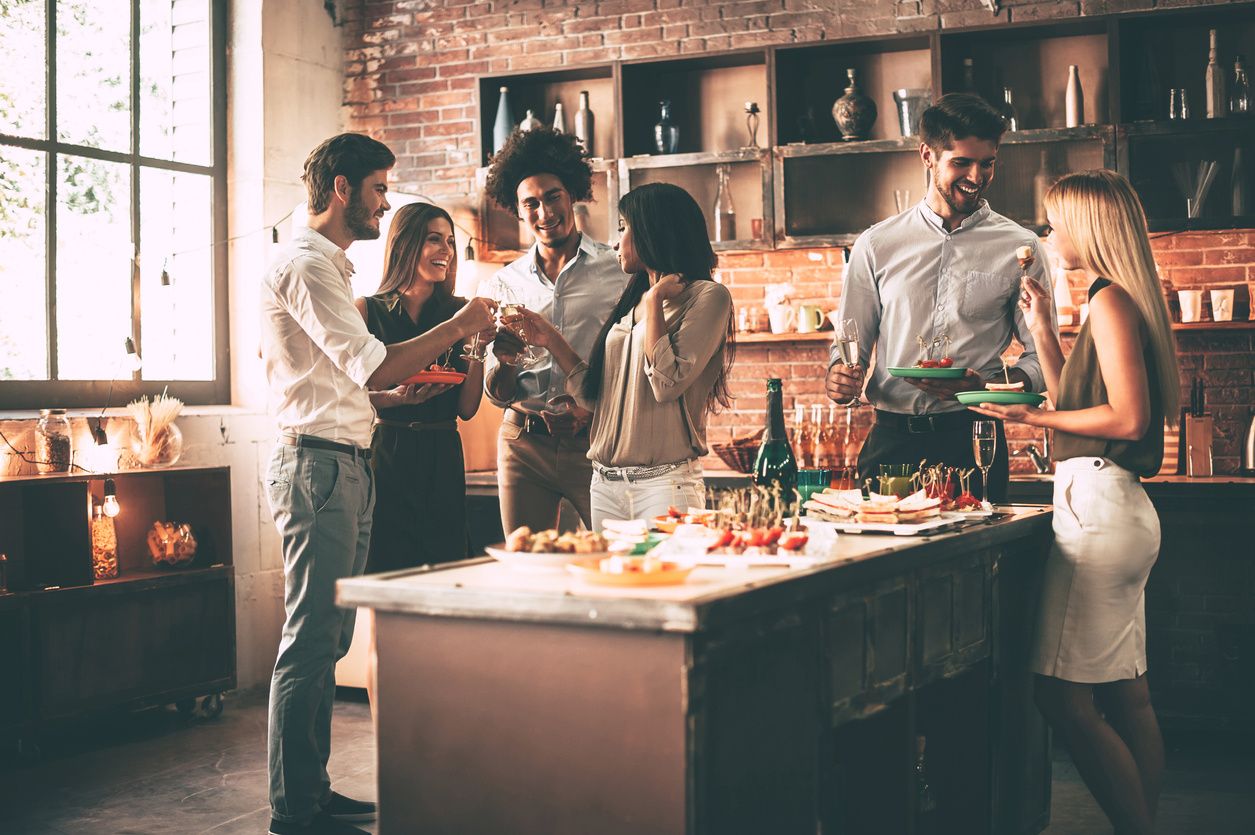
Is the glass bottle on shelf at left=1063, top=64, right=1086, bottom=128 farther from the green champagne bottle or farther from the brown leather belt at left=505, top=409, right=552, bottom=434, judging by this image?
the green champagne bottle

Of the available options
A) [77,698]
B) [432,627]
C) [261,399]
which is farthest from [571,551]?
[261,399]

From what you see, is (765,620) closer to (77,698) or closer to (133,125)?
(77,698)

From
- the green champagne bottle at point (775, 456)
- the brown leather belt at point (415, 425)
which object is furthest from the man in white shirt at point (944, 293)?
the brown leather belt at point (415, 425)

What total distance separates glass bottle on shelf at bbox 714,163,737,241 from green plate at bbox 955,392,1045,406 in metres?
2.94

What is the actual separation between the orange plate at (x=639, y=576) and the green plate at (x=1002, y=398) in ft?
4.18

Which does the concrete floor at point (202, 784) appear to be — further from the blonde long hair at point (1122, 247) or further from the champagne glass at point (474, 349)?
the blonde long hair at point (1122, 247)

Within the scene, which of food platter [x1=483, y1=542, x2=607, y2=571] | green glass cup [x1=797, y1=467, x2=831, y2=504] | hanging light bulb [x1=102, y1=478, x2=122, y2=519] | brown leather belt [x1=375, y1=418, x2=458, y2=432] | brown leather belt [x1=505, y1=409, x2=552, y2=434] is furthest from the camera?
hanging light bulb [x1=102, y1=478, x2=122, y2=519]

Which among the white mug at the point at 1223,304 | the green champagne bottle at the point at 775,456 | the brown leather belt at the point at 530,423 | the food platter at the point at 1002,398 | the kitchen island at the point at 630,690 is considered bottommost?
the kitchen island at the point at 630,690

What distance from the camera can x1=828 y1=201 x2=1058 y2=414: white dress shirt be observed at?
3.78m

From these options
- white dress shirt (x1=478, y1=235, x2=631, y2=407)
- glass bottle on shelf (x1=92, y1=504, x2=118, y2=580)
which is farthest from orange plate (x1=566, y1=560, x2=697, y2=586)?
glass bottle on shelf (x1=92, y1=504, x2=118, y2=580)

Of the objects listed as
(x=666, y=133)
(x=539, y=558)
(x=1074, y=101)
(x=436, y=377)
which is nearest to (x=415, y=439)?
(x=436, y=377)

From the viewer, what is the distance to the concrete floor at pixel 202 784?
384cm

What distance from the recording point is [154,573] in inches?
204

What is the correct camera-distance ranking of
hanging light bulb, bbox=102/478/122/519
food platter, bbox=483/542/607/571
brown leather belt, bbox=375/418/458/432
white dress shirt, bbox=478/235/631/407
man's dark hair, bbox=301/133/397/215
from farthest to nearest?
hanging light bulb, bbox=102/478/122/519
white dress shirt, bbox=478/235/631/407
brown leather belt, bbox=375/418/458/432
man's dark hair, bbox=301/133/397/215
food platter, bbox=483/542/607/571
